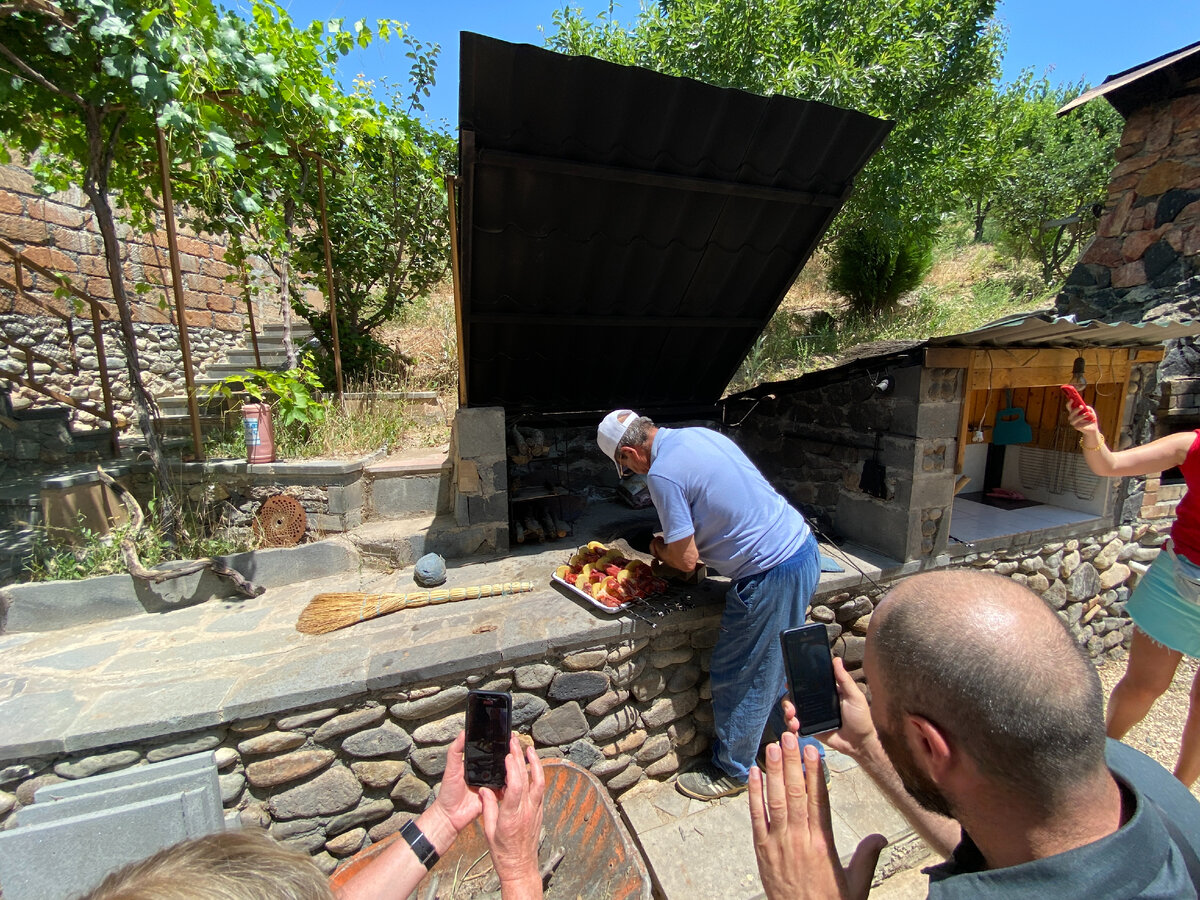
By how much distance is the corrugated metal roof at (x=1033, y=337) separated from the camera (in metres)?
3.18

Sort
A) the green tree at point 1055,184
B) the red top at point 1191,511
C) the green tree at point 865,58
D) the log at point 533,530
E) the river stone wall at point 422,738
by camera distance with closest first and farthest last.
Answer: the river stone wall at point 422,738 < the red top at point 1191,511 < the log at point 533,530 < the green tree at point 865,58 < the green tree at point 1055,184

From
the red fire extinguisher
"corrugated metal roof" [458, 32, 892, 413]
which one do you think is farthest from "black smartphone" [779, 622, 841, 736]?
the red fire extinguisher

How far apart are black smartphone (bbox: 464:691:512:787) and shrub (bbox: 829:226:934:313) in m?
11.7

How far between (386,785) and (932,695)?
2.70 meters

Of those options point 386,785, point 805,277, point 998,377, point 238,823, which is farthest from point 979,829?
point 805,277

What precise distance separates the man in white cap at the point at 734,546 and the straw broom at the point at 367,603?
1162 millimetres

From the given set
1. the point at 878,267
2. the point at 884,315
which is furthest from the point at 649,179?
the point at 878,267

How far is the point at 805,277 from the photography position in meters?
14.8

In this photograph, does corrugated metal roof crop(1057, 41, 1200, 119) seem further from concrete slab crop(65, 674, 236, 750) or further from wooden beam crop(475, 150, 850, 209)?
concrete slab crop(65, 674, 236, 750)

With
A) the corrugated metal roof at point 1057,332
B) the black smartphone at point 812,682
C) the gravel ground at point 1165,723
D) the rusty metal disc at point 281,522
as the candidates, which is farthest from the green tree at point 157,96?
the gravel ground at point 1165,723

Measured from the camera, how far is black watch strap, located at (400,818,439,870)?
1572 millimetres

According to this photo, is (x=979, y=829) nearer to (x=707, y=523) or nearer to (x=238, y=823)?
(x=707, y=523)

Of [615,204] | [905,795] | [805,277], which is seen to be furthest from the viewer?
[805,277]

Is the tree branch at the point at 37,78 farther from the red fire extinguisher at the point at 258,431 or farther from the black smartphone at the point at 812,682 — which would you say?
the black smartphone at the point at 812,682
